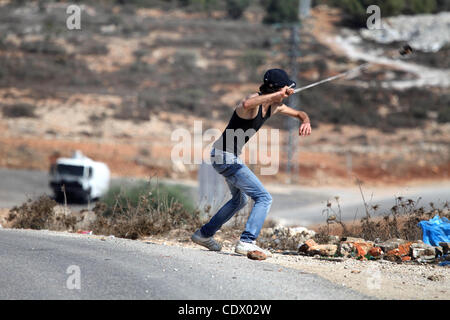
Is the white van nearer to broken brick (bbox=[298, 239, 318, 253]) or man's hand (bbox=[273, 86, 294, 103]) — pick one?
broken brick (bbox=[298, 239, 318, 253])

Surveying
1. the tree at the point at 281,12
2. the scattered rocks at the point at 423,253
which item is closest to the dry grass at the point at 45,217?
the scattered rocks at the point at 423,253

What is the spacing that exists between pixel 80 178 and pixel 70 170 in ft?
2.83

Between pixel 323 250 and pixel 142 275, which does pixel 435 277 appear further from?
pixel 142 275

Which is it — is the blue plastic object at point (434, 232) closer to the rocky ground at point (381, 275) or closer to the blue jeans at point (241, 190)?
the rocky ground at point (381, 275)

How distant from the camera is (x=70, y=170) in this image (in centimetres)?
2708

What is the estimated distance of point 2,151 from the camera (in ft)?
119

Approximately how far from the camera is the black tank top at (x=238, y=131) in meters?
7.61

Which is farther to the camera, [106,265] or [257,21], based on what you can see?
[257,21]

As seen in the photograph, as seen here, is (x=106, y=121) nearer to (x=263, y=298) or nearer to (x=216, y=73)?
(x=216, y=73)

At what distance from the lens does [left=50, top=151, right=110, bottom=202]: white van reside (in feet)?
85.4

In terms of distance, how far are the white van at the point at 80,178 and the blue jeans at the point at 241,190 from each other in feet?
58.2

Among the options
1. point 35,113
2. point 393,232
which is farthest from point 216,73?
point 393,232

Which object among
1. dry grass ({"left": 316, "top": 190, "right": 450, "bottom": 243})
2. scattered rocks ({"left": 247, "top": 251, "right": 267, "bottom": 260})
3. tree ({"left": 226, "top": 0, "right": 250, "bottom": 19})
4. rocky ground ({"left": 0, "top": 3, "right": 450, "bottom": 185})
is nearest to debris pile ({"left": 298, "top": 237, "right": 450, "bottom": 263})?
dry grass ({"left": 316, "top": 190, "right": 450, "bottom": 243})
